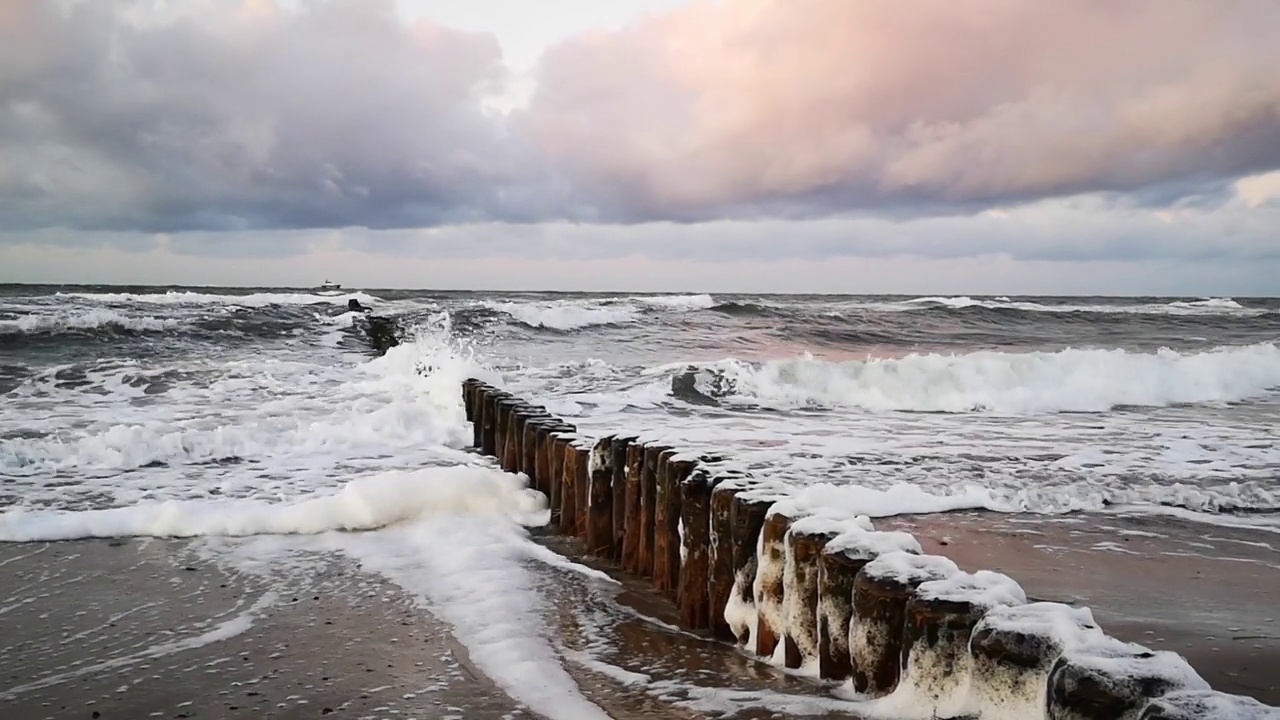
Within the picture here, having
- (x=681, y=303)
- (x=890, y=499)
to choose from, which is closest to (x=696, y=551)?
(x=890, y=499)

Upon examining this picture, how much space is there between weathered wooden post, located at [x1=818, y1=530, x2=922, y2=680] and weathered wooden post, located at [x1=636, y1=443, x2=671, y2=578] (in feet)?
4.93

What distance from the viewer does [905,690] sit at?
2.75 meters

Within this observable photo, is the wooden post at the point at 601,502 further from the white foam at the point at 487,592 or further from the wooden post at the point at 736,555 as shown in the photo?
the wooden post at the point at 736,555

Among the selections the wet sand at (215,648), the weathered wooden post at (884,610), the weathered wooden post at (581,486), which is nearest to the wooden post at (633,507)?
the weathered wooden post at (581,486)

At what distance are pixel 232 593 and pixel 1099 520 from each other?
5.67 m

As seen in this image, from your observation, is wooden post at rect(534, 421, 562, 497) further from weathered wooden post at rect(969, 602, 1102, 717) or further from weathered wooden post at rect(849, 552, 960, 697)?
weathered wooden post at rect(969, 602, 1102, 717)

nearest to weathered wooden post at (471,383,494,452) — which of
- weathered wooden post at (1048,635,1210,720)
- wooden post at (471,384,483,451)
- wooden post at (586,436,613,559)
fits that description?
wooden post at (471,384,483,451)

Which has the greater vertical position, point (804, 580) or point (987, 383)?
point (804, 580)

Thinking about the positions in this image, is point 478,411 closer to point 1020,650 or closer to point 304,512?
point 304,512

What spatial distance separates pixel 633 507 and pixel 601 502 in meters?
0.40

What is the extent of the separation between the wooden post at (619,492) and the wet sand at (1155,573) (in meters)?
1.98

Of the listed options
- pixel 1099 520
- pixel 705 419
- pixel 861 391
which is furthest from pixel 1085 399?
pixel 1099 520

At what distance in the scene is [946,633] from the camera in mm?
2568

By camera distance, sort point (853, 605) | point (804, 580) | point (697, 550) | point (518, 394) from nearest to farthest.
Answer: point (853, 605)
point (804, 580)
point (697, 550)
point (518, 394)
